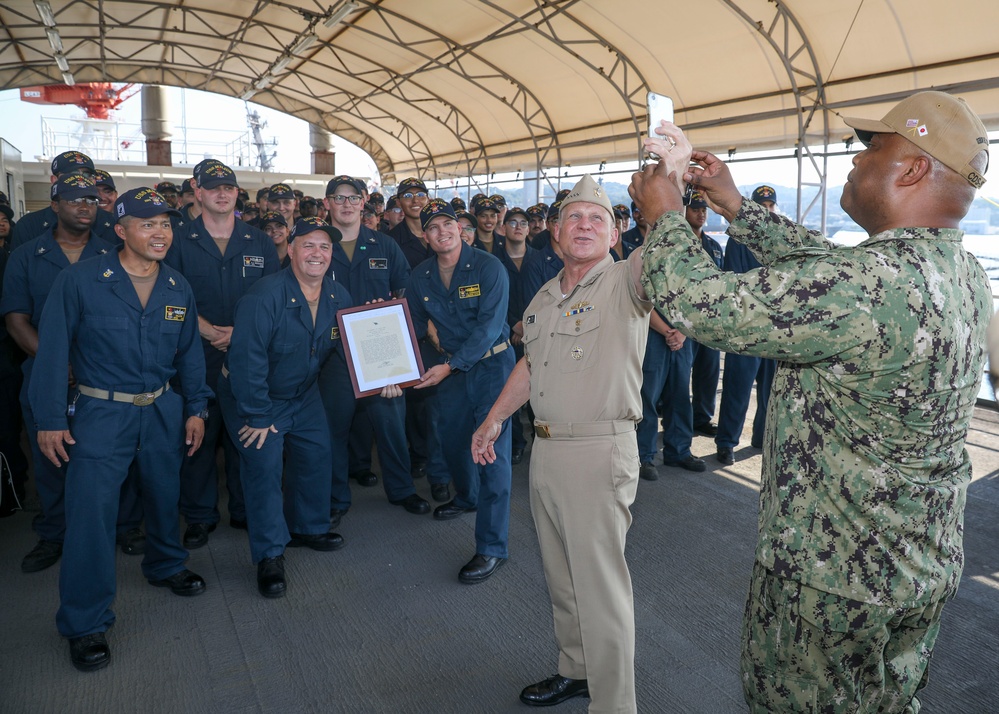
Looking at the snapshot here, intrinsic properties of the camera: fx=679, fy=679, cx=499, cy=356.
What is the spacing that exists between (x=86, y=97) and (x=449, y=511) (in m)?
30.7

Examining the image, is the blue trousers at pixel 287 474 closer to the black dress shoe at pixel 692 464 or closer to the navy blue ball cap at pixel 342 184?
the navy blue ball cap at pixel 342 184

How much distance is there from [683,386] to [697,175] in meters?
3.95

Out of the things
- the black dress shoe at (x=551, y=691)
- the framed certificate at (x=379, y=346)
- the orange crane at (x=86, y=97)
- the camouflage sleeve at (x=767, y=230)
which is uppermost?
the orange crane at (x=86, y=97)

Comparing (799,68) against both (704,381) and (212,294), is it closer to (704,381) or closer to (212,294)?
(704,381)

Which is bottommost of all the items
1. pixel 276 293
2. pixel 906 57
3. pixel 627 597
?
pixel 627 597

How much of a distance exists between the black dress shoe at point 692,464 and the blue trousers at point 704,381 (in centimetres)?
85

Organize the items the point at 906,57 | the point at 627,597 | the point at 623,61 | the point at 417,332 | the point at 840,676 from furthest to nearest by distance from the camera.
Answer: the point at 623,61, the point at 906,57, the point at 417,332, the point at 627,597, the point at 840,676

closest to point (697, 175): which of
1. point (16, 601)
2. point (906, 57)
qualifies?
point (16, 601)

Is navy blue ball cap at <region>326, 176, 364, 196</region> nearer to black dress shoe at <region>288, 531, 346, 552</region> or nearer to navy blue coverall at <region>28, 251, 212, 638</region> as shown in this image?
navy blue coverall at <region>28, 251, 212, 638</region>

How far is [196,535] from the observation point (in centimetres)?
412

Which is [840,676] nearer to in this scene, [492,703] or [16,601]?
[492,703]

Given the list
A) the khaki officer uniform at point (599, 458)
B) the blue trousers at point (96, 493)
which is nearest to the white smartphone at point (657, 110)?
the khaki officer uniform at point (599, 458)

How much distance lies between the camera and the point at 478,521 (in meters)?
3.77

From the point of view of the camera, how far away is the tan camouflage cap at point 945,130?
136 centimetres
